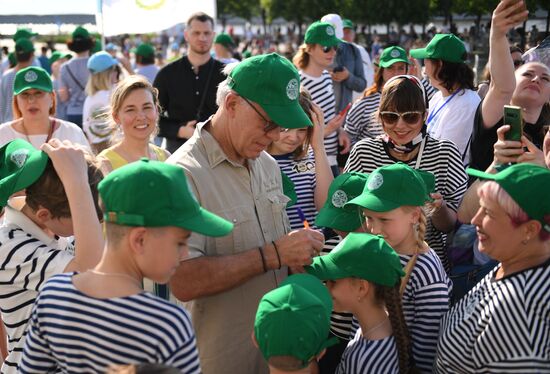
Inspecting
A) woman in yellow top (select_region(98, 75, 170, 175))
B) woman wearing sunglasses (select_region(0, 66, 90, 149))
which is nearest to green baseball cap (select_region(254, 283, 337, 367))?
woman in yellow top (select_region(98, 75, 170, 175))

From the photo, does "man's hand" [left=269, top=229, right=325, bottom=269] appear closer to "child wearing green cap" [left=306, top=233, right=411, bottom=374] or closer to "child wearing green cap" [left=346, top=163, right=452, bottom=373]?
"child wearing green cap" [left=306, top=233, right=411, bottom=374]

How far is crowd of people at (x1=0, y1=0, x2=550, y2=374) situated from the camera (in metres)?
2.39

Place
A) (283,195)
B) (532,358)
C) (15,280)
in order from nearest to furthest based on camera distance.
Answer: (532,358) → (15,280) → (283,195)

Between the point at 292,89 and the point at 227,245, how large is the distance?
2.50ft

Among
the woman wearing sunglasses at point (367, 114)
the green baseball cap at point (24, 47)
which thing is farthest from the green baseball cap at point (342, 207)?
the green baseball cap at point (24, 47)

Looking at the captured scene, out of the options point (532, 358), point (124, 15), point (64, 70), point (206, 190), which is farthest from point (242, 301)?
point (64, 70)

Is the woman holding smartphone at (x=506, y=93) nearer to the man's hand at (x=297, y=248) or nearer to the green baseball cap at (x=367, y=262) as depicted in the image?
the green baseball cap at (x=367, y=262)

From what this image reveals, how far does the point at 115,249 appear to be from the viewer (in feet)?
8.01

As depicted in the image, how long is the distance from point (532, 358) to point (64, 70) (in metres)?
9.07

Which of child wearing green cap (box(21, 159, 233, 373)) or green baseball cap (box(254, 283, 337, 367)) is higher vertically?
child wearing green cap (box(21, 159, 233, 373))

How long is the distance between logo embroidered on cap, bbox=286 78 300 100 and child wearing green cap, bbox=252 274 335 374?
91 cm

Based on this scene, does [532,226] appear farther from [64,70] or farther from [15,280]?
[64,70]

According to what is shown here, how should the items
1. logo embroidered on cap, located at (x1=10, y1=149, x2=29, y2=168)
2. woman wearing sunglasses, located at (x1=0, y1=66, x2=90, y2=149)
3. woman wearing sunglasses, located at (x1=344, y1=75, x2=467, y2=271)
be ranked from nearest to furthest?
logo embroidered on cap, located at (x1=10, y1=149, x2=29, y2=168)
woman wearing sunglasses, located at (x1=344, y1=75, x2=467, y2=271)
woman wearing sunglasses, located at (x1=0, y1=66, x2=90, y2=149)

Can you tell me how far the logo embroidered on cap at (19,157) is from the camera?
126 inches
